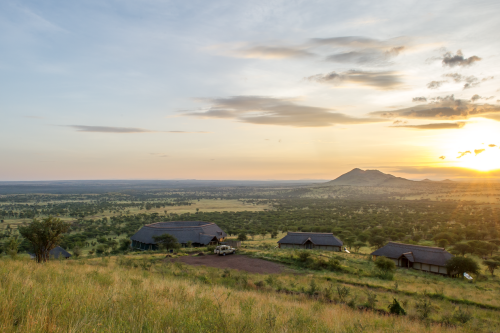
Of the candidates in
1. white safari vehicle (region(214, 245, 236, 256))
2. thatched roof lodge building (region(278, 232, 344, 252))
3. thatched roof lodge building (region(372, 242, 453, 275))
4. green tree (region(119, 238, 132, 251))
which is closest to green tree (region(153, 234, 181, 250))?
green tree (region(119, 238, 132, 251))

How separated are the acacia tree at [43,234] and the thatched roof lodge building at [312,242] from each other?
31165 mm

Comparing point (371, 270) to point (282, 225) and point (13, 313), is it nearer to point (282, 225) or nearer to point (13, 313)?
point (13, 313)

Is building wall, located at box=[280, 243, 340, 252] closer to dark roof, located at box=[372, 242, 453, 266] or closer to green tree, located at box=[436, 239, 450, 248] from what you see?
dark roof, located at box=[372, 242, 453, 266]

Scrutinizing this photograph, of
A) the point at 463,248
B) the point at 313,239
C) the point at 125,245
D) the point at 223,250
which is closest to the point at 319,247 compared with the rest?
the point at 313,239

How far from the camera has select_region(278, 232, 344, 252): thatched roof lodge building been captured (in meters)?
44.0

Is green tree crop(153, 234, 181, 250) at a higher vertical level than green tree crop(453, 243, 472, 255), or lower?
higher

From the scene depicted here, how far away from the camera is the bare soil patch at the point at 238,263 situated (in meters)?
26.6

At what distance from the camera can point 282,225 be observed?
6894 centimetres

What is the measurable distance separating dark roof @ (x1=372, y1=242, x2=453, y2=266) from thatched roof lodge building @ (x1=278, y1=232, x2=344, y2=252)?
6938 millimetres

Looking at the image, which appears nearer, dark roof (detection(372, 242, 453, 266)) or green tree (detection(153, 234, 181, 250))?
dark roof (detection(372, 242, 453, 266))

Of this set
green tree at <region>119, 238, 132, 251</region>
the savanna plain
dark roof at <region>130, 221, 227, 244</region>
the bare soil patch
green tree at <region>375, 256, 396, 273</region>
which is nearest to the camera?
the savanna plain

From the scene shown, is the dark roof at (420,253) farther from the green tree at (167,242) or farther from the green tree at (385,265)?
the green tree at (167,242)

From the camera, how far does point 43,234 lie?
2131cm

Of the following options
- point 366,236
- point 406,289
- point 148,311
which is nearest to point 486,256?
point 366,236
